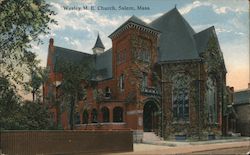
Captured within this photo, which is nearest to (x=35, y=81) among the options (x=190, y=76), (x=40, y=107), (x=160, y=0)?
(x=40, y=107)

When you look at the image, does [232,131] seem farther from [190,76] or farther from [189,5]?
[189,5]

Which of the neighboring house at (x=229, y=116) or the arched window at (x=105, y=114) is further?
the neighboring house at (x=229, y=116)

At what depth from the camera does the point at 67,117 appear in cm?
2180

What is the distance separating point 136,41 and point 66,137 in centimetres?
1227

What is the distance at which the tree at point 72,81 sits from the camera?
843 inches

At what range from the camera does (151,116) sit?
2998 centimetres

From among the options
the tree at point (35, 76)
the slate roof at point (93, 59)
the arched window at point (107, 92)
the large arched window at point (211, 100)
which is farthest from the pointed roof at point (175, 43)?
the tree at point (35, 76)

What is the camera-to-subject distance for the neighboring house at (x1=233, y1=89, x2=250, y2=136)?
36125mm

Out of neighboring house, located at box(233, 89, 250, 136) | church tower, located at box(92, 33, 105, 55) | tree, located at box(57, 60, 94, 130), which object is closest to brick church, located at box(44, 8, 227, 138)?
tree, located at box(57, 60, 94, 130)

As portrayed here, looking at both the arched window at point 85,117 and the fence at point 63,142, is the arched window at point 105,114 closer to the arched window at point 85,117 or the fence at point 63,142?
the arched window at point 85,117

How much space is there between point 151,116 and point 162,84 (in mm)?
2661

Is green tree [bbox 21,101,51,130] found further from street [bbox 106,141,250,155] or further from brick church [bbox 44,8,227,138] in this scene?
brick church [bbox 44,8,227,138]

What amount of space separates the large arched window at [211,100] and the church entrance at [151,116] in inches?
167

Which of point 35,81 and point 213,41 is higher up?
point 213,41
